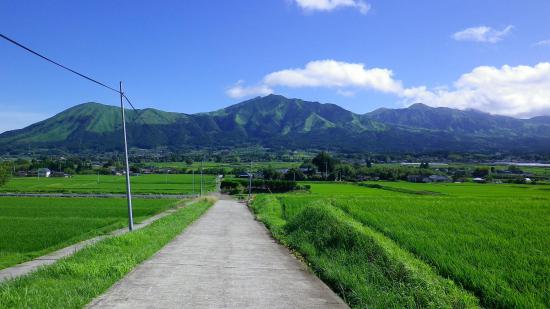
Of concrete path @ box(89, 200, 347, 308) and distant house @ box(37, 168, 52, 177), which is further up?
distant house @ box(37, 168, 52, 177)

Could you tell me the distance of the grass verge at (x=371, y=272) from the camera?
274 inches

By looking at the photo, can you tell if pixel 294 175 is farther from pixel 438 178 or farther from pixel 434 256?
pixel 434 256

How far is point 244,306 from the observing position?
23.4 ft

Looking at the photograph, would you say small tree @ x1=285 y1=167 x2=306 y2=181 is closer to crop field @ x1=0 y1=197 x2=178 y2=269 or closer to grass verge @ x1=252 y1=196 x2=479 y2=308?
crop field @ x1=0 y1=197 x2=178 y2=269

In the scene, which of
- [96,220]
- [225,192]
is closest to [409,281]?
[96,220]

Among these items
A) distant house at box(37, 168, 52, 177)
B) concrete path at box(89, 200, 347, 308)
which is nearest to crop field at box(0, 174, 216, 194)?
distant house at box(37, 168, 52, 177)

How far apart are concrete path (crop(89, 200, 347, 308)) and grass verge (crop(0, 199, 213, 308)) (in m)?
0.26

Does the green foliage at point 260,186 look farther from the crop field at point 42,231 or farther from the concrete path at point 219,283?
the concrete path at point 219,283

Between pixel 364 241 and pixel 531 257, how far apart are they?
3.58 m

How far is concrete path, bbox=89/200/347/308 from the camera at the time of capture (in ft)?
24.0

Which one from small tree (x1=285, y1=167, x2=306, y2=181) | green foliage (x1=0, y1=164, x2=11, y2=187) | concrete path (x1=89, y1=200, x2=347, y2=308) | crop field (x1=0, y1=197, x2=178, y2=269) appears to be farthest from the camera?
small tree (x1=285, y1=167, x2=306, y2=181)

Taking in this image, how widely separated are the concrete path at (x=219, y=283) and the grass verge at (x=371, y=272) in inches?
14.9

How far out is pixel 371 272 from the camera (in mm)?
8883

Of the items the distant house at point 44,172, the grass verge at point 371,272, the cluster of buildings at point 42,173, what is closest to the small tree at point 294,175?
the cluster of buildings at point 42,173
